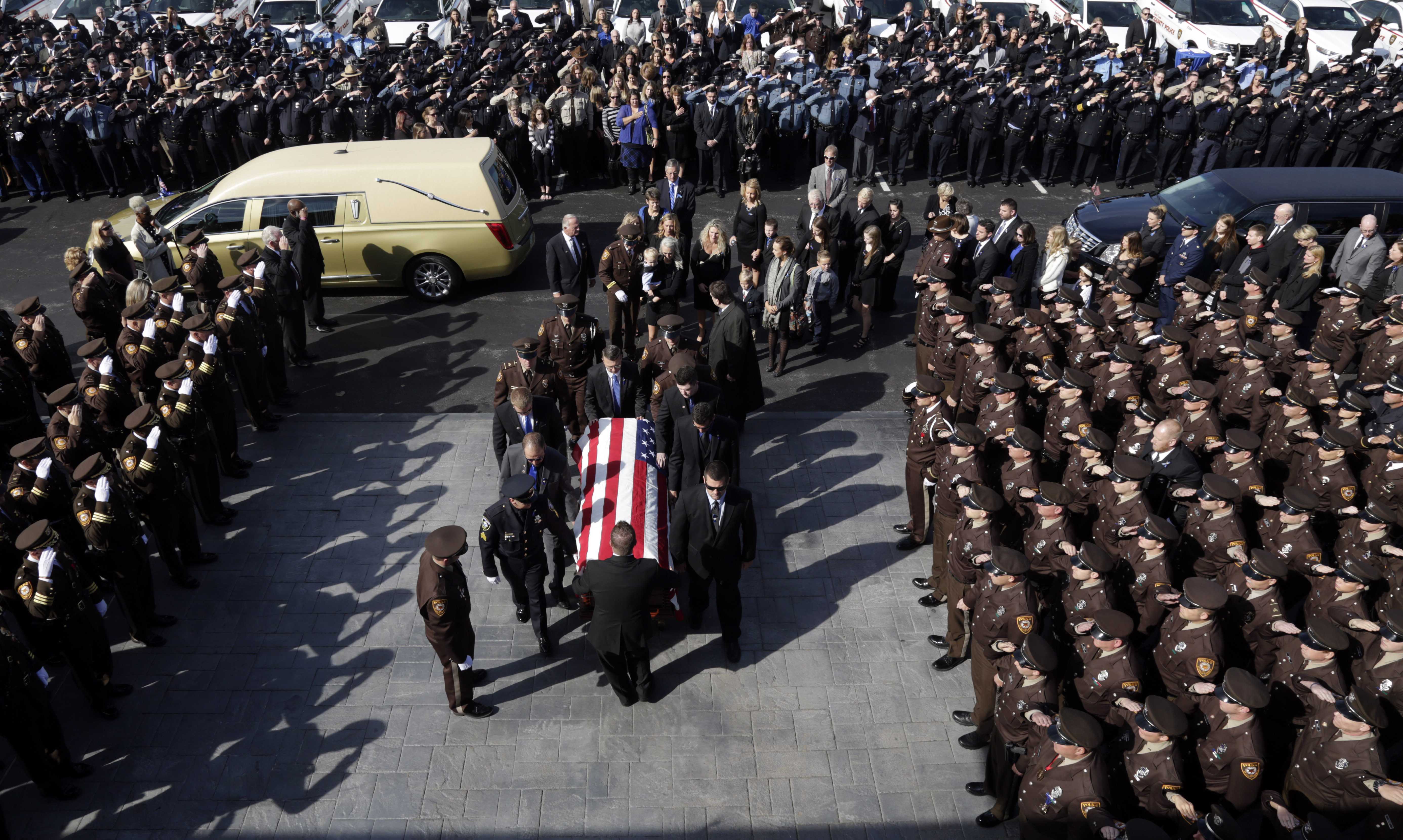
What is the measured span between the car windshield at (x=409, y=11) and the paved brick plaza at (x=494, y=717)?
613 inches

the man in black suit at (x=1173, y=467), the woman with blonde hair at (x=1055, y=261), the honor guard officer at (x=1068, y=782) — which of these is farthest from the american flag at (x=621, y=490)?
the woman with blonde hair at (x=1055, y=261)

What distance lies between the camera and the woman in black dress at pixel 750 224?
11.5 meters

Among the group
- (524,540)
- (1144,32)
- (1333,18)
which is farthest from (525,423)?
(1333,18)

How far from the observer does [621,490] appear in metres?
7.54

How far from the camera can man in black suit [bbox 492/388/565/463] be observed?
7.82 meters

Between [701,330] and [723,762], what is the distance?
532cm

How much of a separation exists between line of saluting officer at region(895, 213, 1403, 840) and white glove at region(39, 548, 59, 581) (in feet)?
19.9

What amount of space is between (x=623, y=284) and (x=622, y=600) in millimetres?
5317

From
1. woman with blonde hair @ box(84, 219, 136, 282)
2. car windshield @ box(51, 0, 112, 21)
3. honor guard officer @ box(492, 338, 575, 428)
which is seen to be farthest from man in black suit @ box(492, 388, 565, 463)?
car windshield @ box(51, 0, 112, 21)

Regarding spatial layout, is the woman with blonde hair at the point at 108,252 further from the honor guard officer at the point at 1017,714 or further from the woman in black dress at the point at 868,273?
the honor guard officer at the point at 1017,714

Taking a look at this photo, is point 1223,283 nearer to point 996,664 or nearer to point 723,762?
point 996,664

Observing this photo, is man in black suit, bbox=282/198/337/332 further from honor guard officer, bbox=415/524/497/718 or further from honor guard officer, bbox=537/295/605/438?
honor guard officer, bbox=415/524/497/718

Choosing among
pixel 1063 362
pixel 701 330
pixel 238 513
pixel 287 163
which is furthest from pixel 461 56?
pixel 1063 362

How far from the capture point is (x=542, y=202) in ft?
50.9
